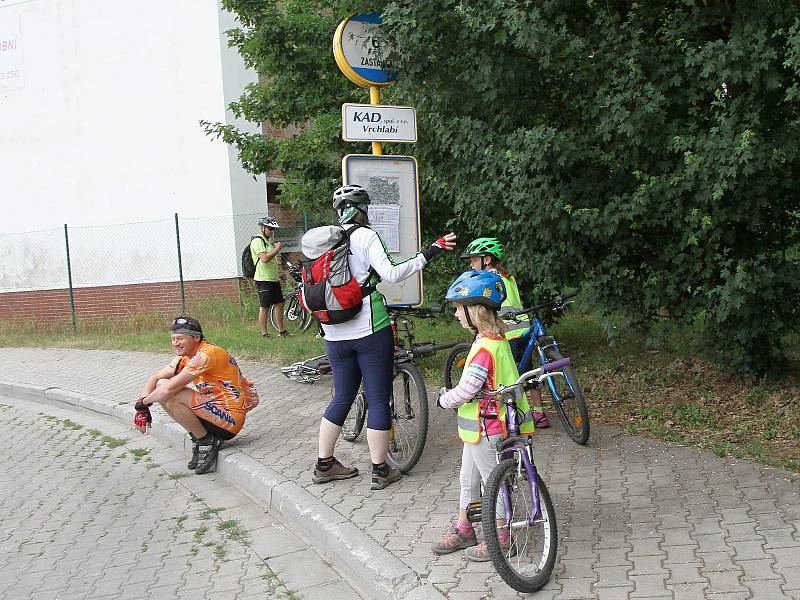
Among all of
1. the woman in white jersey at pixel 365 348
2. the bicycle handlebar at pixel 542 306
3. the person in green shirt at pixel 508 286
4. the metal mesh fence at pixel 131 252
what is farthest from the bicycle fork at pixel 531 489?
the metal mesh fence at pixel 131 252

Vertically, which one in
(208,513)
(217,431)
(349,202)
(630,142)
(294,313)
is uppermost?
(630,142)

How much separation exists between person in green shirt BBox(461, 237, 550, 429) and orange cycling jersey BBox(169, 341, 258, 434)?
7.03ft

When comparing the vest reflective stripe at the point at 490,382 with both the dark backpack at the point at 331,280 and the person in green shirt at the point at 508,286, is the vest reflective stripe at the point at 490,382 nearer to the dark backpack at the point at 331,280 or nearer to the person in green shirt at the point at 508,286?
the dark backpack at the point at 331,280

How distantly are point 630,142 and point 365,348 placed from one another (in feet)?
7.94

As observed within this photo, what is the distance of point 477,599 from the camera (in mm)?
3895

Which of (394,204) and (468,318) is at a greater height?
(394,204)

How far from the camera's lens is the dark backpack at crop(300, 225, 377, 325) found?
532cm

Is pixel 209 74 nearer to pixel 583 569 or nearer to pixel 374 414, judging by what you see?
pixel 374 414

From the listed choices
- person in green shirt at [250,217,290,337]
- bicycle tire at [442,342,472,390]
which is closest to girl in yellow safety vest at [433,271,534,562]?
bicycle tire at [442,342,472,390]

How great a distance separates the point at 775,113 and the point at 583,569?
3.63m

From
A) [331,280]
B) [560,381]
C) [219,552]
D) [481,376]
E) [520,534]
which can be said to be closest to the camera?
[520,534]

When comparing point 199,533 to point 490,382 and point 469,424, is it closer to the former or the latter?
point 469,424

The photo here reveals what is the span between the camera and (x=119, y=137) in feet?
57.6

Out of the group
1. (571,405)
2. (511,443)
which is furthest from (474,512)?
(571,405)
